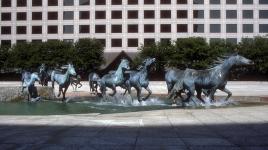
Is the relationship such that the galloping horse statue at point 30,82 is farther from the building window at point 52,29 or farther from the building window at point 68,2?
the building window at point 68,2

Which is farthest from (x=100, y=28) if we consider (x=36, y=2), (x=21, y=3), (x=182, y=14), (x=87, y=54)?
(x=21, y=3)

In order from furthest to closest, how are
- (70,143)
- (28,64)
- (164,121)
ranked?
(28,64)
(164,121)
(70,143)

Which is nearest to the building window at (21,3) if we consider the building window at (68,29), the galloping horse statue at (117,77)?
the building window at (68,29)

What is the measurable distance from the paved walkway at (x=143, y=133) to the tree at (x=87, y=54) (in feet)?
213

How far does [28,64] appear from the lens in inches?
3036

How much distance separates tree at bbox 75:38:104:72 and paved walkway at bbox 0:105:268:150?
6490 centimetres

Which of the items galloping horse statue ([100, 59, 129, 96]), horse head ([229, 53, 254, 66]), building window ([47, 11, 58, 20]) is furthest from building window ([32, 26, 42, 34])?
horse head ([229, 53, 254, 66])

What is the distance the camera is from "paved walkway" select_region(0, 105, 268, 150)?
878 cm

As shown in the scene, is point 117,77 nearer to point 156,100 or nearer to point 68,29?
point 156,100

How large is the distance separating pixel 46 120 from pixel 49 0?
81.6 meters

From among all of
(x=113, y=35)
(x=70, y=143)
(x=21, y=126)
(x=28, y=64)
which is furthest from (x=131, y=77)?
(x=113, y=35)

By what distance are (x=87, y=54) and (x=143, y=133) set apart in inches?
2694

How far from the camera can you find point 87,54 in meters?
78.2

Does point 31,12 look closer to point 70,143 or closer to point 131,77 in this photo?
point 131,77
